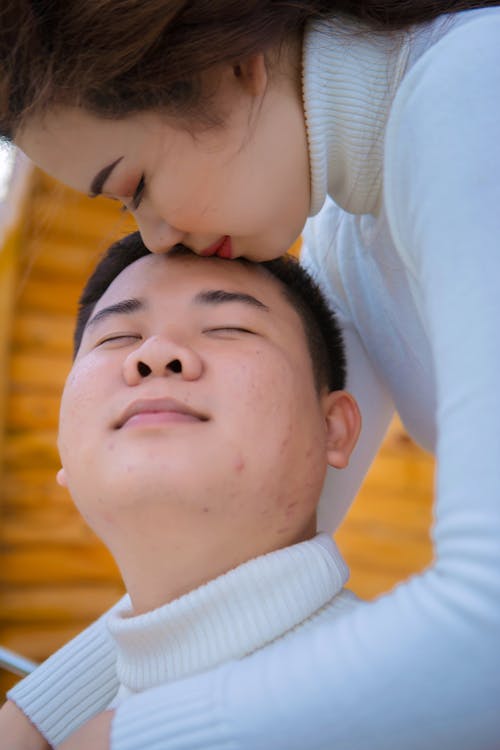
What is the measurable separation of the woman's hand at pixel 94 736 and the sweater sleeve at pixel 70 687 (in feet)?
0.94

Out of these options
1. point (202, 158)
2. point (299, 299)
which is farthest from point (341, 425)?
point (202, 158)

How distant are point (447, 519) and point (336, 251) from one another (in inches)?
27.6

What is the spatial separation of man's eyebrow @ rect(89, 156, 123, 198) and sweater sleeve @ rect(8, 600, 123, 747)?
24.5 inches

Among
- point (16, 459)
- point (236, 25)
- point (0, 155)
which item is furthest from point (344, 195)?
point (16, 459)

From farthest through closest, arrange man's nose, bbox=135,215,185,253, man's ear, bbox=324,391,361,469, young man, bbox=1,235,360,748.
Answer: man's ear, bbox=324,391,361,469, man's nose, bbox=135,215,185,253, young man, bbox=1,235,360,748

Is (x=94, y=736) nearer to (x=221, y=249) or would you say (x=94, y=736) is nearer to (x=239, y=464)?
(x=239, y=464)

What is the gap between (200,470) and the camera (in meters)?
0.96

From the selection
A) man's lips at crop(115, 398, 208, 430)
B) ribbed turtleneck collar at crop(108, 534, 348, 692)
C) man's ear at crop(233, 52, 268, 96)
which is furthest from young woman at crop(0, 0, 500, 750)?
man's lips at crop(115, 398, 208, 430)

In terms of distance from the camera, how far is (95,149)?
3.19ft

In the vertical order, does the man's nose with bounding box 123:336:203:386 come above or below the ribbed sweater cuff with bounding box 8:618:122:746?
above

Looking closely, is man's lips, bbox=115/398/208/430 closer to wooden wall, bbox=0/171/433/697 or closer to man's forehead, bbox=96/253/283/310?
man's forehead, bbox=96/253/283/310

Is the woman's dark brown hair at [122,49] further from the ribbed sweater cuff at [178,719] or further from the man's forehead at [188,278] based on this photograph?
the ribbed sweater cuff at [178,719]

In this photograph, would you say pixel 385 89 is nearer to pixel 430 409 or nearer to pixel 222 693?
pixel 430 409

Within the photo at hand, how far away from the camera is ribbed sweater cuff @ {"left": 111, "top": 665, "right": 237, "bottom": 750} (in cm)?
77
